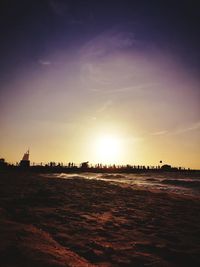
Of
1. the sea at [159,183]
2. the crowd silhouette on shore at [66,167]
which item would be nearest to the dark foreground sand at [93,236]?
the sea at [159,183]

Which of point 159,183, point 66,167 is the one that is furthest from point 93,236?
point 66,167

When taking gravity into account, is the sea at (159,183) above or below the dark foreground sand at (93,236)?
below

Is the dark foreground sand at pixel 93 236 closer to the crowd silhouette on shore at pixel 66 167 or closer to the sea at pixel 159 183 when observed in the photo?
the sea at pixel 159 183

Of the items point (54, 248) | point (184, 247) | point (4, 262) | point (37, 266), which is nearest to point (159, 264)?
point (184, 247)

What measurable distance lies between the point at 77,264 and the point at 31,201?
564cm

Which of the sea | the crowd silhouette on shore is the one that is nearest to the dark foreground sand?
the sea

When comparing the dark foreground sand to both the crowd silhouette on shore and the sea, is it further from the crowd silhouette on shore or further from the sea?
the crowd silhouette on shore

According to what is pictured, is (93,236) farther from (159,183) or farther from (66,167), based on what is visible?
(66,167)

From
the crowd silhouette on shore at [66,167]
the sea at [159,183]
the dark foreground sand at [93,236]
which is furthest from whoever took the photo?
the crowd silhouette on shore at [66,167]

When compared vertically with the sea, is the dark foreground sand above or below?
above

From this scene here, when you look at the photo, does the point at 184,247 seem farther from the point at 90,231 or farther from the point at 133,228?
the point at 90,231

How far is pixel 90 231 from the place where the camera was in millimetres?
5789

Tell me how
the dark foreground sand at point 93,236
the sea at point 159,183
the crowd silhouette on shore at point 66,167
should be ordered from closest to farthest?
1. the dark foreground sand at point 93,236
2. the sea at point 159,183
3. the crowd silhouette on shore at point 66,167

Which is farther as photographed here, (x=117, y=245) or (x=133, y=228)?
(x=133, y=228)
